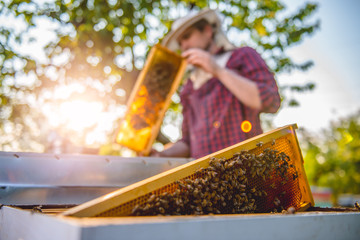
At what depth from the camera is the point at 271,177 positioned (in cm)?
158

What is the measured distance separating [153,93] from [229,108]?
135 centimetres

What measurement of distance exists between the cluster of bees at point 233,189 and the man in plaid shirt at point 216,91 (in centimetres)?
159

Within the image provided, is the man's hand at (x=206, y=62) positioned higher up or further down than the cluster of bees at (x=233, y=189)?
higher up

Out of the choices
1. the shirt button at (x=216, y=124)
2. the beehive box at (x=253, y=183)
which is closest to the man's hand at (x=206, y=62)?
the shirt button at (x=216, y=124)

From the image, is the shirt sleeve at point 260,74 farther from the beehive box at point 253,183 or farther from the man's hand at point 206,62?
the beehive box at point 253,183

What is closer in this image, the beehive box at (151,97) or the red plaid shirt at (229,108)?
the red plaid shirt at (229,108)

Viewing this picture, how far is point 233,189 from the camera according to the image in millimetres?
1467

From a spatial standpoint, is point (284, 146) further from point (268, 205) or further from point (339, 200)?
point (339, 200)

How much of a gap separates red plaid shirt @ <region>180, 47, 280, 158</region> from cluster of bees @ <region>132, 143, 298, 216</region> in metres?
1.57

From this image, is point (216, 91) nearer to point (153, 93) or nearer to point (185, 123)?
point (185, 123)

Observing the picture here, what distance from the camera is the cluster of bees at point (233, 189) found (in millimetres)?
1200

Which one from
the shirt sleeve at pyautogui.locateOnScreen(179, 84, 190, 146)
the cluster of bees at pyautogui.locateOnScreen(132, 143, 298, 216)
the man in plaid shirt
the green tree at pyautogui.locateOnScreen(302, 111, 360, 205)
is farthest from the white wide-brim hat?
the green tree at pyautogui.locateOnScreen(302, 111, 360, 205)

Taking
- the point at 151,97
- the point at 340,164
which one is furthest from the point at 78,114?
the point at 340,164

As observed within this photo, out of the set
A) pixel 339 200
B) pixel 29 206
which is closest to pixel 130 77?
pixel 29 206
